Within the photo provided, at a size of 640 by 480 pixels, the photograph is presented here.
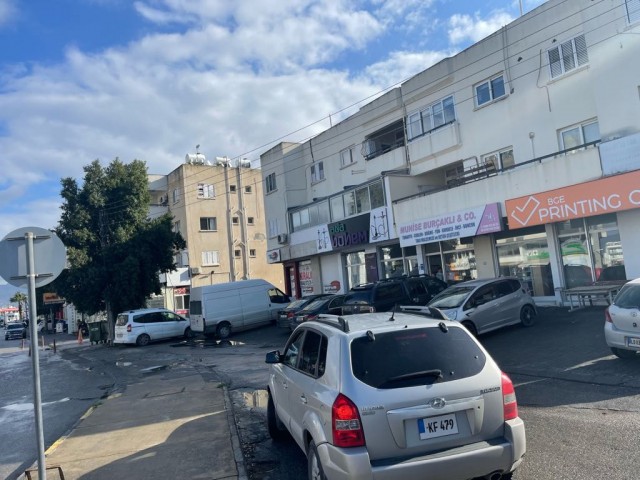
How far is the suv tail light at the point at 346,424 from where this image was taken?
370 centimetres

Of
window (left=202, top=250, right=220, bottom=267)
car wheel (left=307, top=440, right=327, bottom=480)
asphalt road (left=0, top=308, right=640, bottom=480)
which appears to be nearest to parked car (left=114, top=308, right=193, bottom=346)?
asphalt road (left=0, top=308, right=640, bottom=480)

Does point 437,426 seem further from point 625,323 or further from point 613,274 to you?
point 613,274

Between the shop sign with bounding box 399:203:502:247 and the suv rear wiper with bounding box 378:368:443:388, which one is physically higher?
the shop sign with bounding box 399:203:502:247

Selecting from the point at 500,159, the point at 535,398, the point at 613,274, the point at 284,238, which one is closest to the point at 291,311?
the point at 500,159

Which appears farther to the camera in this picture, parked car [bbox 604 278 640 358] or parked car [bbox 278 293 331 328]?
parked car [bbox 278 293 331 328]

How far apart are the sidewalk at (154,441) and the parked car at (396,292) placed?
7.33m

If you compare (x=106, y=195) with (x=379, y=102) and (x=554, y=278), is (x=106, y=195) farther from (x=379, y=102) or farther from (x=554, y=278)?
(x=554, y=278)

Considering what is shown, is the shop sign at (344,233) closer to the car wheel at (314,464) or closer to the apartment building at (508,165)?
the apartment building at (508,165)

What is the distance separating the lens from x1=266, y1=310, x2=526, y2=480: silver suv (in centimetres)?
368

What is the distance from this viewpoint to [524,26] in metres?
16.9

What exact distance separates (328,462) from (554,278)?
46.3 ft

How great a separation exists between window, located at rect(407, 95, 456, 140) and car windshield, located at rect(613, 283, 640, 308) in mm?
12864

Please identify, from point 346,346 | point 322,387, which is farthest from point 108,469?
point 346,346

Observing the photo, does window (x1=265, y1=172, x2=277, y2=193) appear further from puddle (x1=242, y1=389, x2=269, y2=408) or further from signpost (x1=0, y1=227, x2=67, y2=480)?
signpost (x1=0, y1=227, x2=67, y2=480)
